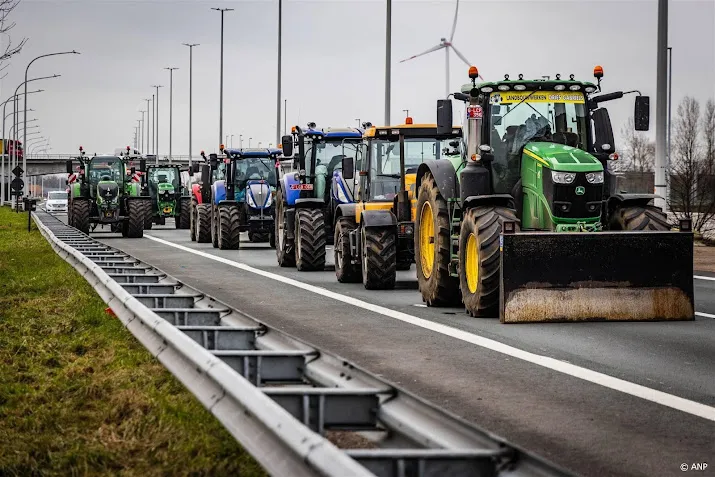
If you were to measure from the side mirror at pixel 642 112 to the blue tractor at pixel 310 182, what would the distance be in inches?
397

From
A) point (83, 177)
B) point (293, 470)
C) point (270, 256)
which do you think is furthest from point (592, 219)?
point (83, 177)

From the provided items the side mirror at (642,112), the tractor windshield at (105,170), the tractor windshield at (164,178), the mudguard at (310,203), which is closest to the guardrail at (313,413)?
the side mirror at (642,112)

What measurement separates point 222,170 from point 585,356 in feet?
95.5

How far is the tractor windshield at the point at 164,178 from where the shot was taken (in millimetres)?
59094

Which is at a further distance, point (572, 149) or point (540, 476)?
point (572, 149)

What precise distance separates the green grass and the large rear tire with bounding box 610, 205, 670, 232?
6003 millimetres

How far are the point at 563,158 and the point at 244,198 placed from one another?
22756 mm

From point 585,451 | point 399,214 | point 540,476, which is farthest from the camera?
point 399,214

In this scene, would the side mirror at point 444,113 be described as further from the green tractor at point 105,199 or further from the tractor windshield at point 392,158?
the green tractor at point 105,199

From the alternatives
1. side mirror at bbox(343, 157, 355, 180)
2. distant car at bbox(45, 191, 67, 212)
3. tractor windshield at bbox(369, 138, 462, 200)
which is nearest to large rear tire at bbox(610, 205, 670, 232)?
tractor windshield at bbox(369, 138, 462, 200)

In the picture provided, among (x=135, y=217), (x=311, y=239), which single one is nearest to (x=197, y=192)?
(x=135, y=217)

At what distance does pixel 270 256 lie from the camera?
30672mm

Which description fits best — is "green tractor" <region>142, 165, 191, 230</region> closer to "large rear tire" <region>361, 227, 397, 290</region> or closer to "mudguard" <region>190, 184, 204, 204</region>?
"mudguard" <region>190, 184, 204, 204</region>

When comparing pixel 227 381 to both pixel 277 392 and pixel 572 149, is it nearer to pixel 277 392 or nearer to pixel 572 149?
pixel 277 392
